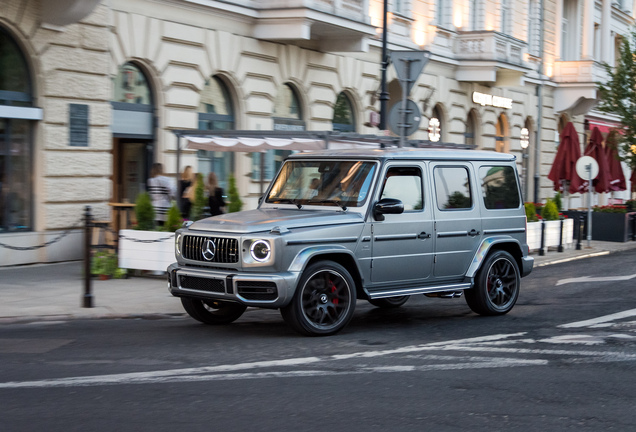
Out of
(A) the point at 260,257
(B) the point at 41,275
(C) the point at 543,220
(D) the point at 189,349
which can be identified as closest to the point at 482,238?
(A) the point at 260,257

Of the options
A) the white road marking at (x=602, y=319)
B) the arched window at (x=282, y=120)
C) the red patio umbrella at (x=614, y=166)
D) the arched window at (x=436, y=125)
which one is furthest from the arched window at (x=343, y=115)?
the white road marking at (x=602, y=319)

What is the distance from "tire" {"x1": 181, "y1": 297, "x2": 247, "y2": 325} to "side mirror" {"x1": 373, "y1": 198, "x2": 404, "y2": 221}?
5.42ft

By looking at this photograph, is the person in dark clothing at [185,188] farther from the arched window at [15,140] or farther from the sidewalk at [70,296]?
the arched window at [15,140]

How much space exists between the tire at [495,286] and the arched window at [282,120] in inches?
447

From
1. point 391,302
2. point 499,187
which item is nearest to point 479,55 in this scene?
point 499,187

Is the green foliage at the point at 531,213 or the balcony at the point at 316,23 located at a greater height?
the balcony at the point at 316,23

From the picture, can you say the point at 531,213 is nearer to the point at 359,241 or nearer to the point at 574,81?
the point at 359,241

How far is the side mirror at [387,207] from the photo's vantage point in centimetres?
913

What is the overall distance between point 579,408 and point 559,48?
35.7 m

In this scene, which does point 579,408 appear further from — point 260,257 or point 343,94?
point 343,94

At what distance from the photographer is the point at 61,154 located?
1585cm

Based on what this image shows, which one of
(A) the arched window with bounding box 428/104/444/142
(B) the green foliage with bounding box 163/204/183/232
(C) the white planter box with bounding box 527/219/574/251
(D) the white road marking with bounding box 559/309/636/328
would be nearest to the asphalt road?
(D) the white road marking with bounding box 559/309/636/328

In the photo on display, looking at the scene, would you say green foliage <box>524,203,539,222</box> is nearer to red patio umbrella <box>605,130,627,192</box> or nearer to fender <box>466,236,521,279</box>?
red patio umbrella <box>605,130,627,192</box>

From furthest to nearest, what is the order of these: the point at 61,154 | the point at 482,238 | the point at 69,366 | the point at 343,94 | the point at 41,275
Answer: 1. the point at 343,94
2. the point at 61,154
3. the point at 41,275
4. the point at 482,238
5. the point at 69,366
